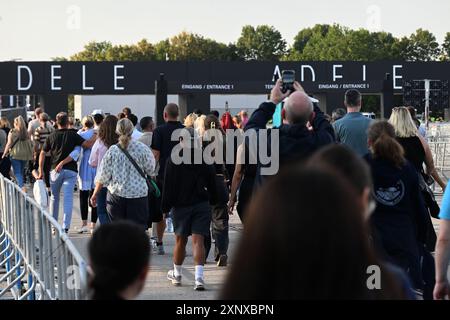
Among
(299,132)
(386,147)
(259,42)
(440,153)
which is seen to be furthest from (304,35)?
(386,147)

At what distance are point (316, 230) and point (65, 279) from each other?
3.52 meters

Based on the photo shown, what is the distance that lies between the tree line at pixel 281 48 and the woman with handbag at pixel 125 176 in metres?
114

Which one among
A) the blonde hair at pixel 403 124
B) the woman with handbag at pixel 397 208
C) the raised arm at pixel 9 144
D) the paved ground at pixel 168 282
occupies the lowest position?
the paved ground at pixel 168 282

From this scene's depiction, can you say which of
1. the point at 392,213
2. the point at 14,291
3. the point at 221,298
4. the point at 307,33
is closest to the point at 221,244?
the point at 14,291

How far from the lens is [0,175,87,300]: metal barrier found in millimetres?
5146

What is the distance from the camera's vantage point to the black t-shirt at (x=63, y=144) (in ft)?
45.5

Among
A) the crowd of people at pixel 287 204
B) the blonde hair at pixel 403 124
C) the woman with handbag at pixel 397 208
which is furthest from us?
the blonde hair at pixel 403 124

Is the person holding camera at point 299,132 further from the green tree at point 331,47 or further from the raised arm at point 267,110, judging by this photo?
the green tree at point 331,47

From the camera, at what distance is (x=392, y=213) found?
6352 mm

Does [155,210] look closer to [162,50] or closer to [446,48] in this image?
[162,50]

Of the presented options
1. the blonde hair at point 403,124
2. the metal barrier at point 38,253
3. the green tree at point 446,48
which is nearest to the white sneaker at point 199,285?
the metal barrier at point 38,253

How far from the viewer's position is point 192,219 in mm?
9883

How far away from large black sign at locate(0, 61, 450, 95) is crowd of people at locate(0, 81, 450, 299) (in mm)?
15413
